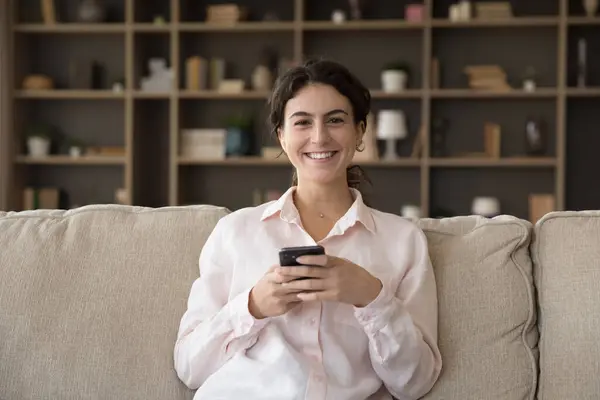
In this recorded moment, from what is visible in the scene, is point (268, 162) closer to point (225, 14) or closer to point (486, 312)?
point (225, 14)

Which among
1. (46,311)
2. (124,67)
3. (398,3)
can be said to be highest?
(398,3)

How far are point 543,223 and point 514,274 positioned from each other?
5.6 inches

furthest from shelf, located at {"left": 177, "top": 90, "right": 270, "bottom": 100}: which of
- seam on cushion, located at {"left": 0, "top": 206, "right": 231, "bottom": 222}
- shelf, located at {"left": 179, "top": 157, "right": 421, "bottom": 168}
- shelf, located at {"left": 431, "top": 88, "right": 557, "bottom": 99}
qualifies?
seam on cushion, located at {"left": 0, "top": 206, "right": 231, "bottom": 222}

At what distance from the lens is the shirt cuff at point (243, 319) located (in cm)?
175

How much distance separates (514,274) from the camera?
6.25 ft

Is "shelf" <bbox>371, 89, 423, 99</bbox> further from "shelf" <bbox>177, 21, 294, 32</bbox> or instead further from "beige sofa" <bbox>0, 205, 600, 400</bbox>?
"beige sofa" <bbox>0, 205, 600, 400</bbox>

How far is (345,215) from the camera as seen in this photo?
6.23 feet

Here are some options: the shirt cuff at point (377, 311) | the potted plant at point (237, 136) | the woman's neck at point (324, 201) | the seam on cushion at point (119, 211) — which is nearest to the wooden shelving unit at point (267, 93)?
the potted plant at point (237, 136)

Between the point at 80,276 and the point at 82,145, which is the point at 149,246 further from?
the point at 82,145

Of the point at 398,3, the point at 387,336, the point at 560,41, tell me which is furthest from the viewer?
the point at 398,3

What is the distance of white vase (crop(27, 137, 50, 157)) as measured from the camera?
5504 millimetres

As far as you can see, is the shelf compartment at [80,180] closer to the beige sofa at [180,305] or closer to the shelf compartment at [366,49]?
the shelf compartment at [366,49]

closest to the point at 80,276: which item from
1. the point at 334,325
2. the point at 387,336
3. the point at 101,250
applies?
the point at 101,250

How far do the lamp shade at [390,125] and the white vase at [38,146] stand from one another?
2045 millimetres
